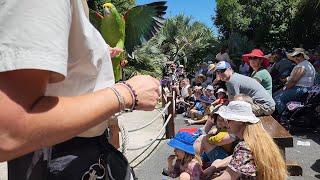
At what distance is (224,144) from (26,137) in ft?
13.6

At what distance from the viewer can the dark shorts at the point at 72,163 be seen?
1.19 meters

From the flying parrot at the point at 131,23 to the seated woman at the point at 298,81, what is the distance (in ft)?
9.11

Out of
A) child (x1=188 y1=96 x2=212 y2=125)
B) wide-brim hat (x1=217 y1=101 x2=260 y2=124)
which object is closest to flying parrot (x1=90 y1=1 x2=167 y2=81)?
wide-brim hat (x1=217 y1=101 x2=260 y2=124)

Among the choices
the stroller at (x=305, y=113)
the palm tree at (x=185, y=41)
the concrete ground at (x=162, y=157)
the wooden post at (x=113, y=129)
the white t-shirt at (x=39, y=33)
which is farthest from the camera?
the palm tree at (x=185, y=41)

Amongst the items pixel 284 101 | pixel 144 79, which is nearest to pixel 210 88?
pixel 284 101

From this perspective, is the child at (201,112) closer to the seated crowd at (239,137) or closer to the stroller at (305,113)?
the seated crowd at (239,137)

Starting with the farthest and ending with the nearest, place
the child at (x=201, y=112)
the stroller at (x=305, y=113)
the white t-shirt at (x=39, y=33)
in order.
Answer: the child at (x=201, y=112)
the stroller at (x=305, y=113)
the white t-shirt at (x=39, y=33)

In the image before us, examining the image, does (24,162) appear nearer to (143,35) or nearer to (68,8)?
(68,8)

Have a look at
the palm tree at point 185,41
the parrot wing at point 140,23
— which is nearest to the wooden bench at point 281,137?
the parrot wing at point 140,23

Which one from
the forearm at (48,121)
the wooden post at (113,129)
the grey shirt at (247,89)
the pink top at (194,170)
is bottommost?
the pink top at (194,170)

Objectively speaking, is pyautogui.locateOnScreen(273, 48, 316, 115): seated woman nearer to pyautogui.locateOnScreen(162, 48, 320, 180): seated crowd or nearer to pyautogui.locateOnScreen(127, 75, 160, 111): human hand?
pyautogui.locateOnScreen(162, 48, 320, 180): seated crowd

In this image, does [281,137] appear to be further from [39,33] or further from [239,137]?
[39,33]

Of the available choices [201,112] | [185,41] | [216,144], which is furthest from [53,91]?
[185,41]

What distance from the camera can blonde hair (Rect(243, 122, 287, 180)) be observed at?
334 cm
